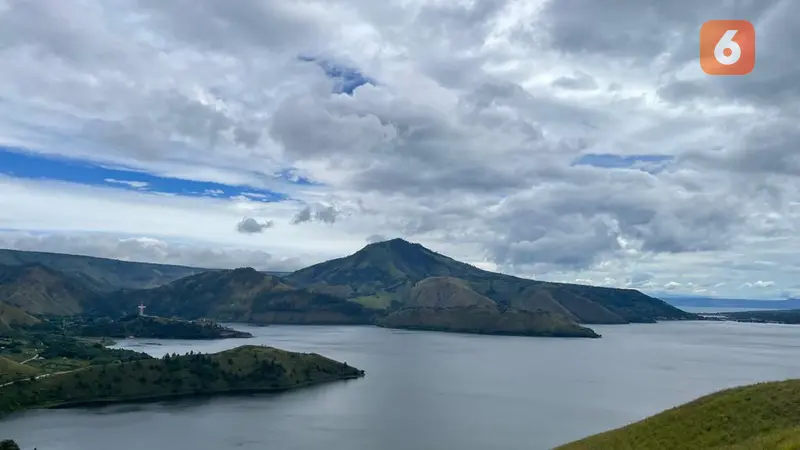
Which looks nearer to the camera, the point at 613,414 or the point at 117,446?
the point at 117,446

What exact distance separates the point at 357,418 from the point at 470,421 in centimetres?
3270

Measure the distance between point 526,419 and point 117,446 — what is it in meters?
106

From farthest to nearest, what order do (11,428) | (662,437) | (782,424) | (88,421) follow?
1. (88,421)
2. (11,428)
3. (662,437)
4. (782,424)

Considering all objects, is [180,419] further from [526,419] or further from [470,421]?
[526,419]

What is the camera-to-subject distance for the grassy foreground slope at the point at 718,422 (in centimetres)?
5916

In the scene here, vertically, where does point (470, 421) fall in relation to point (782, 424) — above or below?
below

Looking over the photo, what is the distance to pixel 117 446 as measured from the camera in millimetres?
152125

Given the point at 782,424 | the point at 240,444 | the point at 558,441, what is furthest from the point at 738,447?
the point at 240,444

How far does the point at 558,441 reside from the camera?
150 metres

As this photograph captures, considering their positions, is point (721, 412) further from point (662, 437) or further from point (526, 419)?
point (526, 419)

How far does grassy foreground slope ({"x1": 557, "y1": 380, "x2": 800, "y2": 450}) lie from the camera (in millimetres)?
59156

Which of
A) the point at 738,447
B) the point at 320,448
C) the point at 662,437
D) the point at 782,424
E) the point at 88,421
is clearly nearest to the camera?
the point at 738,447

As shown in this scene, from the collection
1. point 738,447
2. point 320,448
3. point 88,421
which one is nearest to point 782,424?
point 738,447

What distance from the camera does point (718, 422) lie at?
2485 inches
